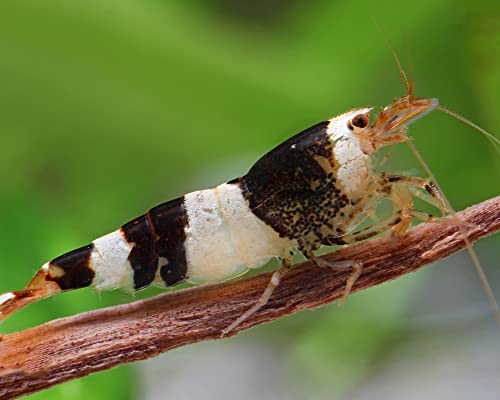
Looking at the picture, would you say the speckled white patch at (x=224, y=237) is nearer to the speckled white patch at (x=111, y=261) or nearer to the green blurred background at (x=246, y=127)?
the speckled white patch at (x=111, y=261)

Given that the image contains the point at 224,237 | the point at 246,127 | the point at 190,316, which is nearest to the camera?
the point at 190,316

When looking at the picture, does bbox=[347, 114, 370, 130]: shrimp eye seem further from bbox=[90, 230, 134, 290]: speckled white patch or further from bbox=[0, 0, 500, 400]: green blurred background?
bbox=[0, 0, 500, 400]: green blurred background

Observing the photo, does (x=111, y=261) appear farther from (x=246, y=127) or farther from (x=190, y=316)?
(x=246, y=127)

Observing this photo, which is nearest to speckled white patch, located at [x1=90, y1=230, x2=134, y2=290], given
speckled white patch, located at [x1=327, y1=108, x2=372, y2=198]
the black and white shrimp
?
the black and white shrimp

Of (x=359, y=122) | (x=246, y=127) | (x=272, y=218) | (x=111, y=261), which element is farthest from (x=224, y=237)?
(x=246, y=127)

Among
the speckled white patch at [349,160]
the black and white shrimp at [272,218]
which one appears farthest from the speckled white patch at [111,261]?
the speckled white patch at [349,160]

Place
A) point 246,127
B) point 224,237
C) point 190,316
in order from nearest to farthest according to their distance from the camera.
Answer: point 190,316, point 224,237, point 246,127
